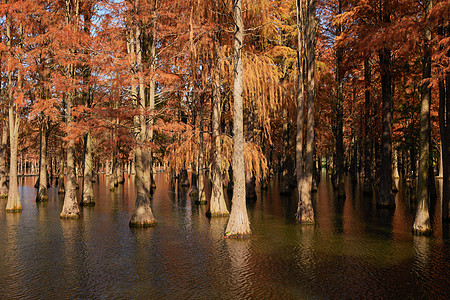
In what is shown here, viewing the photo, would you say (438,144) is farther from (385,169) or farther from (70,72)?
(70,72)

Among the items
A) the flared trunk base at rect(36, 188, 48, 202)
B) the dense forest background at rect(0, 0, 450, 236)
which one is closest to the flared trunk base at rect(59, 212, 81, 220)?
the dense forest background at rect(0, 0, 450, 236)

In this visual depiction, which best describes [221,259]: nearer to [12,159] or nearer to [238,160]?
[238,160]

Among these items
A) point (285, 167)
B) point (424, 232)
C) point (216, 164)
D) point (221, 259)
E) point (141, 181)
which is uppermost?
point (216, 164)

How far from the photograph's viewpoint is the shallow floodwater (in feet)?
33.5

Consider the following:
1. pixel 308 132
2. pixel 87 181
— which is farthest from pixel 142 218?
pixel 87 181

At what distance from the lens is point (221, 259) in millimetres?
13312

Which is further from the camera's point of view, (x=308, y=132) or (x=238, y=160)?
(x=308, y=132)

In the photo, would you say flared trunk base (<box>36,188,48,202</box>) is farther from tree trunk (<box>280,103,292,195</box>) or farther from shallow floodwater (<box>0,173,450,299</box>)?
tree trunk (<box>280,103,292,195</box>)

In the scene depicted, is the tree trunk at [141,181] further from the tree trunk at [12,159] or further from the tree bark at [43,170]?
the tree bark at [43,170]

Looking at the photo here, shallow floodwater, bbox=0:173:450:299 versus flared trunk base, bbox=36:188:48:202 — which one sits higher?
flared trunk base, bbox=36:188:48:202

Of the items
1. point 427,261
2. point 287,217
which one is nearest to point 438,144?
point 287,217

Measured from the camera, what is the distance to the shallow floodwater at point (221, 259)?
10.2 metres

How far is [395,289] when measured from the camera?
10.1m

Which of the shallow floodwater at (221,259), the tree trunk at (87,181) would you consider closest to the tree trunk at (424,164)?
the shallow floodwater at (221,259)
